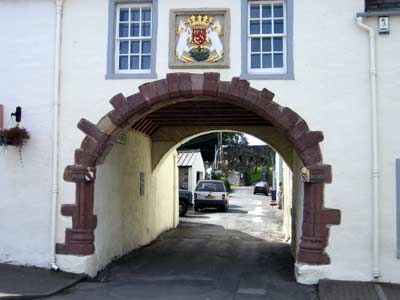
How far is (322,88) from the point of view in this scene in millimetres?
9812

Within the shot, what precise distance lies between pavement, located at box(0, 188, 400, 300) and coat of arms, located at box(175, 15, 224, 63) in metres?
4.09

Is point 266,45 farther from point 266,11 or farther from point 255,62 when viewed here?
point 266,11

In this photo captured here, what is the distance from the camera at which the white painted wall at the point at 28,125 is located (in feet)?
33.7

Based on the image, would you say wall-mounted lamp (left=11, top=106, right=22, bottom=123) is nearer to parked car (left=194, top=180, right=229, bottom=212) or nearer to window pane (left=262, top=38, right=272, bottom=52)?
window pane (left=262, top=38, right=272, bottom=52)

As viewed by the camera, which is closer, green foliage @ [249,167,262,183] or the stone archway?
the stone archway

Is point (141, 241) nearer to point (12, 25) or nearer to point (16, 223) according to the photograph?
point (16, 223)

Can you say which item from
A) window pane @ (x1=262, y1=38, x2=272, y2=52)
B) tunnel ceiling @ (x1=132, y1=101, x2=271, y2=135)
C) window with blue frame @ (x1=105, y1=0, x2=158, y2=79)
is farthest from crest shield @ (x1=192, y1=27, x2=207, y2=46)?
tunnel ceiling @ (x1=132, y1=101, x2=271, y2=135)

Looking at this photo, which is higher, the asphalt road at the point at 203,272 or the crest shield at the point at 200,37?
the crest shield at the point at 200,37

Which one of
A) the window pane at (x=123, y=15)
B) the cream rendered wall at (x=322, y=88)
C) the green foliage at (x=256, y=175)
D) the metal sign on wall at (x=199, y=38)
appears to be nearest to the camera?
the cream rendered wall at (x=322, y=88)

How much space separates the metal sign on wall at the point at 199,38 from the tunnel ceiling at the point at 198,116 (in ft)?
7.72

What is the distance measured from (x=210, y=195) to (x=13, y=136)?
1803 cm

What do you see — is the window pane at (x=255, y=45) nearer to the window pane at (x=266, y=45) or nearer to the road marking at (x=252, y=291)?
the window pane at (x=266, y=45)

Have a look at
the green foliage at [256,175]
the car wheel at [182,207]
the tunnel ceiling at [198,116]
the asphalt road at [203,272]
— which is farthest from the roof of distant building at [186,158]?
the green foliage at [256,175]

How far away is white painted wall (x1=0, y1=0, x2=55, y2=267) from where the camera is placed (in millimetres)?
10281
